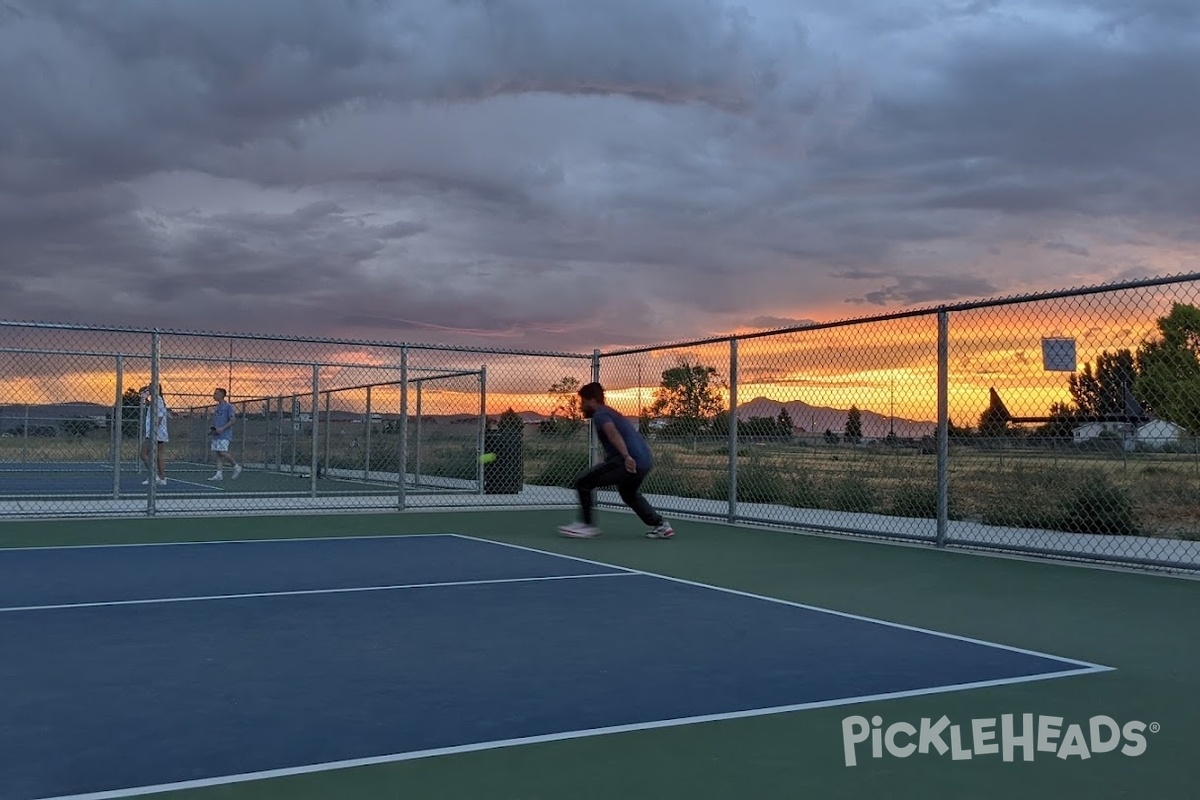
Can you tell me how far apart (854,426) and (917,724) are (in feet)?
30.7

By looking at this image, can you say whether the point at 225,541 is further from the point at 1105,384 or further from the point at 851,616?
the point at 1105,384

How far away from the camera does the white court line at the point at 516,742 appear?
381 cm

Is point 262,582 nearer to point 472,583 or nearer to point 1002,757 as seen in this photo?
point 472,583

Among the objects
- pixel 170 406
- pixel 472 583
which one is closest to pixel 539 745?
pixel 472 583

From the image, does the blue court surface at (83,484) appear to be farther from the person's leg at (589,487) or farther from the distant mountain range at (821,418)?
the distant mountain range at (821,418)

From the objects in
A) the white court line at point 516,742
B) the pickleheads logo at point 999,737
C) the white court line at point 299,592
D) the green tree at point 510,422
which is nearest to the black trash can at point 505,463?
the green tree at point 510,422

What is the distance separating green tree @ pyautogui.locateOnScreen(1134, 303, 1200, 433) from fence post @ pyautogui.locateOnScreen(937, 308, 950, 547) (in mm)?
1777

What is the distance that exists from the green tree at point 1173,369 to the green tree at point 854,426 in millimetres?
3234

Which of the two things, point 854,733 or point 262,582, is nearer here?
point 854,733

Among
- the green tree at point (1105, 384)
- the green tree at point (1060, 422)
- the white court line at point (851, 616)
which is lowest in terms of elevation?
the white court line at point (851, 616)

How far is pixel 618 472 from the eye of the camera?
12.6 meters

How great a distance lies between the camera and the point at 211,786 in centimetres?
384

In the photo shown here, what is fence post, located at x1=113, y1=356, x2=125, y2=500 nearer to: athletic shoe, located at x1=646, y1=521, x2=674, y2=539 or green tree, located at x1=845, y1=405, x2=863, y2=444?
athletic shoe, located at x1=646, y1=521, x2=674, y2=539

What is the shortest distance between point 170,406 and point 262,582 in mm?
16614
